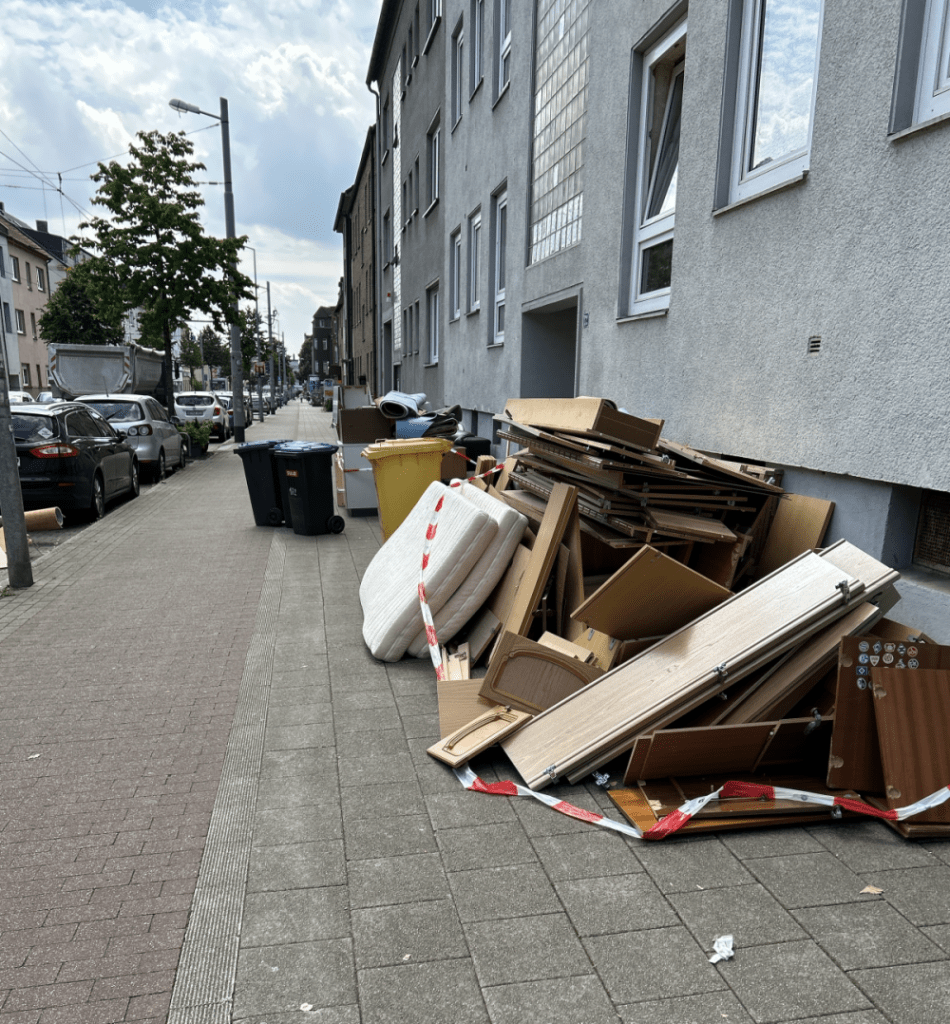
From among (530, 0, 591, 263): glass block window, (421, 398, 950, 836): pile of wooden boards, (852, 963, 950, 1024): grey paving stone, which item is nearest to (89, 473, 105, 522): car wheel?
(530, 0, 591, 263): glass block window

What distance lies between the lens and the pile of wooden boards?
311 cm

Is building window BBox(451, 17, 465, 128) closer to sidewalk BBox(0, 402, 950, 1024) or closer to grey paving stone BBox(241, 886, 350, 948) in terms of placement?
sidewalk BBox(0, 402, 950, 1024)

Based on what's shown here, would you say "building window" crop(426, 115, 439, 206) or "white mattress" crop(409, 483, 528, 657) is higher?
"building window" crop(426, 115, 439, 206)

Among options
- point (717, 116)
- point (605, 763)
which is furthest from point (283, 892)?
point (717, 116)

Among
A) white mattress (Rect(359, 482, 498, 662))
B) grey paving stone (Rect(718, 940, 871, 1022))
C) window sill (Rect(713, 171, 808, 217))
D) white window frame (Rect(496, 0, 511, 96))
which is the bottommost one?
grey paving stone (Rect(718, 940, 871, 1022))

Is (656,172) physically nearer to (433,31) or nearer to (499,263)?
(499,263)

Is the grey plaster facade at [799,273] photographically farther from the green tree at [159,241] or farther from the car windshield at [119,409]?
the green tree at [159,241]

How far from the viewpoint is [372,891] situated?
9.00 feet

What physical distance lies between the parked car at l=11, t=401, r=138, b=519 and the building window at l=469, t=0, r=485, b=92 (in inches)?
332

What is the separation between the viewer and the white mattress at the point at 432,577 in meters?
4.96

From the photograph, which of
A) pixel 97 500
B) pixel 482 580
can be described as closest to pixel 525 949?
pixel 482 580

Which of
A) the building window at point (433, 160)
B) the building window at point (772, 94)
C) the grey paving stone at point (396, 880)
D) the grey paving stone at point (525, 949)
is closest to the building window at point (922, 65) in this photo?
the building window at point (772, 94)

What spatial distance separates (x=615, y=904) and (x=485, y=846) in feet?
1.81

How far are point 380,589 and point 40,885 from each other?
3.20m
